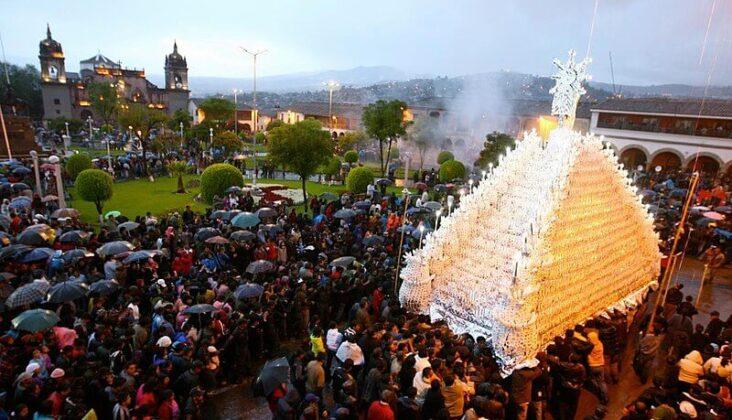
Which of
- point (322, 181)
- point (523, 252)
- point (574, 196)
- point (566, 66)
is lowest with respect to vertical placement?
point (322, 181)

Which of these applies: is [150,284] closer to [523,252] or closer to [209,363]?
[209,363]

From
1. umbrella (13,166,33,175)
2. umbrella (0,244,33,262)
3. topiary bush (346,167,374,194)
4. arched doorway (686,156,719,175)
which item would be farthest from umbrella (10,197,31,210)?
arched doorway (686,156,719,175)

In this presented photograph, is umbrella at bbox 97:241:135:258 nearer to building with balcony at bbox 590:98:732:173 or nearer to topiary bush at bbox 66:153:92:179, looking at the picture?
topiary bush at bbox 66:153:92:179

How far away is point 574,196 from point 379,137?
2712 centimetres

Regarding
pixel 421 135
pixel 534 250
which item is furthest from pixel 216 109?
pixel 534 250

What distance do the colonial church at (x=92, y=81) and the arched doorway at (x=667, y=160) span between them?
201 feet

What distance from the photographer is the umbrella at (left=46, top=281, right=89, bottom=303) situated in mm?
9320

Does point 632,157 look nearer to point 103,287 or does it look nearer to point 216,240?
point 216,240

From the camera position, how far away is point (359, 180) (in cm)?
2614

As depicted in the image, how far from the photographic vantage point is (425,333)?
8672 mm

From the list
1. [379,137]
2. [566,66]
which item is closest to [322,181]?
[379,137]

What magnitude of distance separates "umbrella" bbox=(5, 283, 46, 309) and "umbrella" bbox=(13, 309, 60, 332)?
1.30 meters

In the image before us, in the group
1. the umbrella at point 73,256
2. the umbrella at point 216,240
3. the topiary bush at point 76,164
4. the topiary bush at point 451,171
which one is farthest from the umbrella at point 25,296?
the topiary bush at point 451,171

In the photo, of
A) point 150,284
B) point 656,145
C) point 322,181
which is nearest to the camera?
point 150,284
